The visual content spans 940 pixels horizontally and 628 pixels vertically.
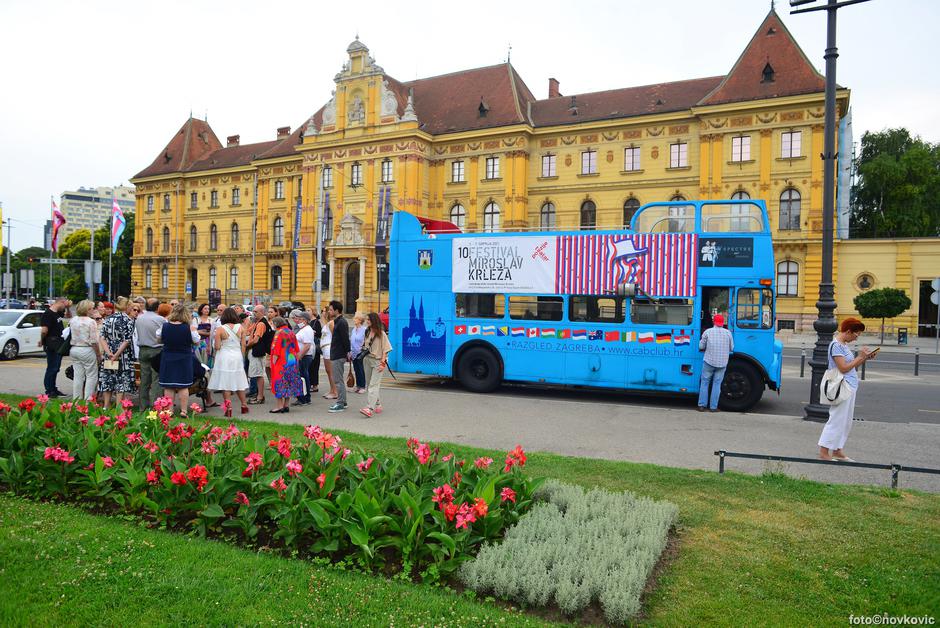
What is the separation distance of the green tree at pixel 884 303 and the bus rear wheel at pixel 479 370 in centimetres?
2833

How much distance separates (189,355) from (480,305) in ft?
22.0

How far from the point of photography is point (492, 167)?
49.4m

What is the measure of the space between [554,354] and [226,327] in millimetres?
6904

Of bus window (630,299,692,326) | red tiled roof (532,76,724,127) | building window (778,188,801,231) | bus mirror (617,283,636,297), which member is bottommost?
bus window (630,299,692,326)

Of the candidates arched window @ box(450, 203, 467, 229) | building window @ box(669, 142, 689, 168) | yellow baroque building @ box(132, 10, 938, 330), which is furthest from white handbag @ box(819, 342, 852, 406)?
arched window @ box(450, 203, 467, 229)

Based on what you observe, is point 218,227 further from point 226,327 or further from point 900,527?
point 900,527

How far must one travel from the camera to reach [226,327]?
11188 millimetres

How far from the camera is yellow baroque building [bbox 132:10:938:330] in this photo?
39.8 meters

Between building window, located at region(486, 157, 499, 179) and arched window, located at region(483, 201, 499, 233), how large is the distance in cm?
208

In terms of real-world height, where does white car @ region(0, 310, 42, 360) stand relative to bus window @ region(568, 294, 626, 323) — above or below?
below

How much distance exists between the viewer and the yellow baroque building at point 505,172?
130 feet

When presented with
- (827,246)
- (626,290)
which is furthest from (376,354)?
(827,246)

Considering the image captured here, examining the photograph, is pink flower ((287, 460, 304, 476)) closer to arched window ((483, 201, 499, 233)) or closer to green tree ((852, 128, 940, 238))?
arched window ((483, 201, 499, 233))

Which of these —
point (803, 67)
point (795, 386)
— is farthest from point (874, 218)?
point (795, 386)
